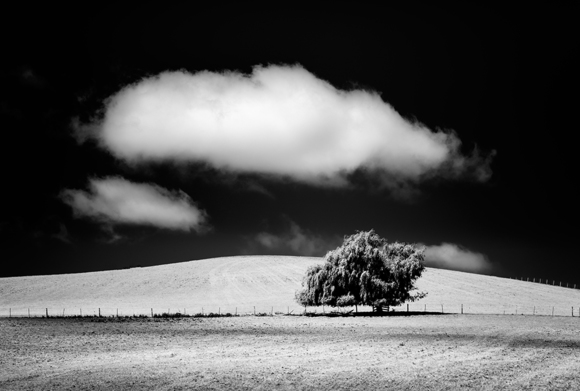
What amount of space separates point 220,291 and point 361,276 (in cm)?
3423

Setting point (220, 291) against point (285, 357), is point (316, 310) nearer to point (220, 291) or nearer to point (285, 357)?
point (220, 291)

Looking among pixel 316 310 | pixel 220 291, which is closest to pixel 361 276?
pixel 316 310

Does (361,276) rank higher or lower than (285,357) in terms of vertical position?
higher

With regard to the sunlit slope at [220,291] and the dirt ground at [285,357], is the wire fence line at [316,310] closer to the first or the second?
the sunlit slope at [220,291]

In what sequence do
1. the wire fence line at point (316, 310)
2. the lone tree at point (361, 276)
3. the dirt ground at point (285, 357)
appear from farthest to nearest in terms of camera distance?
1. the wire fence line at point (316, 310)
2. the lone tree at point (361, 276)
3. the dirt ground at point (285, 357)

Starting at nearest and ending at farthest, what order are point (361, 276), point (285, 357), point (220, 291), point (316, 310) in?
point (285, 357) → point (361, 276) → point (316, 310) → point (220, 291)

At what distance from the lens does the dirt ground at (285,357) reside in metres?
20.4

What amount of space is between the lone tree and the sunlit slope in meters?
9.06

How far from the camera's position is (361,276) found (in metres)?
60.4

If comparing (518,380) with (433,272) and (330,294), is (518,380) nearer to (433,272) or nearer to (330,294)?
(330,294)

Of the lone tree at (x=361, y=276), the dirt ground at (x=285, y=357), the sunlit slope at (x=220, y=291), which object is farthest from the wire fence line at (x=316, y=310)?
the dirt ground at (x=285, y=357)

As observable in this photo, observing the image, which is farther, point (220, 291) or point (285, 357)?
point (220, 291)

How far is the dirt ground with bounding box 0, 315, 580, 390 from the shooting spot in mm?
20406

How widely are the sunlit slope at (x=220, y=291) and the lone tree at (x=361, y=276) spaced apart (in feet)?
29.7
